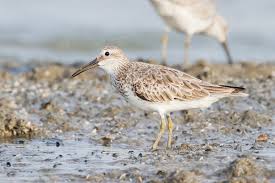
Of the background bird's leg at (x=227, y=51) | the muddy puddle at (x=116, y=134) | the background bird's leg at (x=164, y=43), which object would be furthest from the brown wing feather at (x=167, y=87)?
the background bird's leg at (x=227, y=51)

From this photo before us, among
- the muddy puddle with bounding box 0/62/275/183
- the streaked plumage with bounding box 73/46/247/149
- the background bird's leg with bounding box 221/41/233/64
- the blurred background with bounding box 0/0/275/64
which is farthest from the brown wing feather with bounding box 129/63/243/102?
the blurred background with bounding box 0/0/275/64

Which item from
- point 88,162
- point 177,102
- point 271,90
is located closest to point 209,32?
point 271,90

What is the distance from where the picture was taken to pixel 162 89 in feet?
29.7

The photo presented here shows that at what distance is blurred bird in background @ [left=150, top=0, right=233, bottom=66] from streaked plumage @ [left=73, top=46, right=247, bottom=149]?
518 cm

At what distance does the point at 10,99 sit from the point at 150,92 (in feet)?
10.8

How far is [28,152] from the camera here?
8.77 metres

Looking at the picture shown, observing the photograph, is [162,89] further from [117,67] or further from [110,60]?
[110,60]

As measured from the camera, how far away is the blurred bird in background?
14.8 meters

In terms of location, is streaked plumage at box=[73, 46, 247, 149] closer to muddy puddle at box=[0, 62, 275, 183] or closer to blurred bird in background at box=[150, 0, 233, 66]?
muddy puddle at box=[0, 62, 275, 183]

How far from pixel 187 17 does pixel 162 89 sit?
6343 mm

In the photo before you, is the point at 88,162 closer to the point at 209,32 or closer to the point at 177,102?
the point at 177,102

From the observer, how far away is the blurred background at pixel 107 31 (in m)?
18.1

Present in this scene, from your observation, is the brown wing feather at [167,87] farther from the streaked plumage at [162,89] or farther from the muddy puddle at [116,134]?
the muddy puddle at [116,134]

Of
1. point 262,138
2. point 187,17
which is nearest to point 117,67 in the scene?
point 262,138
